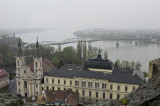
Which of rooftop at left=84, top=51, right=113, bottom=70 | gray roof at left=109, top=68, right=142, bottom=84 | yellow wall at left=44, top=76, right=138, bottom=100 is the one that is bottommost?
yellow wall at left=44, top=76, right=138, bottom=100

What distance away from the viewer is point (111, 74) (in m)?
21.1

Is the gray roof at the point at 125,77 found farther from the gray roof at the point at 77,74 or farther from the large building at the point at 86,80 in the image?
the gray roof at the point at 77,74

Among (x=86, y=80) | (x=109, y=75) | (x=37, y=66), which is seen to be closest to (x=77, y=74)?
(x=86, y=80)

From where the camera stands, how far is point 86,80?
2081 cm

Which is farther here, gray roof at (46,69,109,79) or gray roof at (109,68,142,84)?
gray roof at (46,69,109,79)

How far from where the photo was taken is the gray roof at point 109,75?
19711 mm

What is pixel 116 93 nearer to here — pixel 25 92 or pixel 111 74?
pixel 111 74

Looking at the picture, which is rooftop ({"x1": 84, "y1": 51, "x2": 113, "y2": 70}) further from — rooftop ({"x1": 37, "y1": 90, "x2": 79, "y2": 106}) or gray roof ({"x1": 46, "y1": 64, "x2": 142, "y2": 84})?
rooftop ({"x1": 37, "y1": 90, "x2": 79, "y2": 106})

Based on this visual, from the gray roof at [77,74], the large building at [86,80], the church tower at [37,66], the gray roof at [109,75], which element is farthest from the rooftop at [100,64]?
the church tower at [37,66]

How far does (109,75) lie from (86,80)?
3.01 m

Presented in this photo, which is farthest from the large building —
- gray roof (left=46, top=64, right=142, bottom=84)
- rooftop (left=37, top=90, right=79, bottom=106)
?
rooftop (left=37, top=90, right=79, bottom=106)

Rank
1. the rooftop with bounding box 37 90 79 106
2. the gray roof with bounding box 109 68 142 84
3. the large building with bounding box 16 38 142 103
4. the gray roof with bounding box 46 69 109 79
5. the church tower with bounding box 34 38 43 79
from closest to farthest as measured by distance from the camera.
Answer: the rooftop with bounding box 37 90 79 106
the gray roof with bounding box 109 68 142 84
the large building with bounding box 16 38 142 103
the gray roof with bounding box 46 69 109 79
the church tower with bounding box 34 38 43 79

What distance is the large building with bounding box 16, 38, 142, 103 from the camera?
2008 centimetres

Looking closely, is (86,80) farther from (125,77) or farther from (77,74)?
(125,77)
